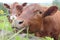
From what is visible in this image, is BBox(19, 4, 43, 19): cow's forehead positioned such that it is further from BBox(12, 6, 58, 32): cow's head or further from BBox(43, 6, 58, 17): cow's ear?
BBox(43, 6, 58, 17): cow's ear

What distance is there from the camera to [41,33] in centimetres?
526

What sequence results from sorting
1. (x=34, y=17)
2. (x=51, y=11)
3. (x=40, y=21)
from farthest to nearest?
(x=40, y=21) < (x=51, y=11) < (x=34, y=17)

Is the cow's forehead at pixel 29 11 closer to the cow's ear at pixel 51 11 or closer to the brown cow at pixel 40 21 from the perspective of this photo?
the brown cow at pixel 40 21

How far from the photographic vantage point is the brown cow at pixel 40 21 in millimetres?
4141

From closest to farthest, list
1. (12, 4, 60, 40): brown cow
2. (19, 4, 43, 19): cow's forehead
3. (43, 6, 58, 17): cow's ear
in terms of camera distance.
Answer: (12, 4, 60, 40): brown cow < (19, 4, 43, 19): cow's forehead < (43, 6, 58, 17): cow's ear

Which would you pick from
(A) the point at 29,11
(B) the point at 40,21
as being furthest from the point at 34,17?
(B) the point at 40,21

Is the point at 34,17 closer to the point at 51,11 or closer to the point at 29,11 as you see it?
the point at 29,11

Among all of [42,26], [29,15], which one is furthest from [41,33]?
[29,15]

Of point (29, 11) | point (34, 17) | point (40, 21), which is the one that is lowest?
point (40, 21)

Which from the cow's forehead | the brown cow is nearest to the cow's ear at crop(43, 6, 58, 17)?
the brown cow

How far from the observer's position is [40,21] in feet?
16.2

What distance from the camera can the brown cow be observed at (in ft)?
13.6

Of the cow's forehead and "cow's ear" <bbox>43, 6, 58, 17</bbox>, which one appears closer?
the cow's forehead

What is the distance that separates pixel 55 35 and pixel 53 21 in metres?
0.35
